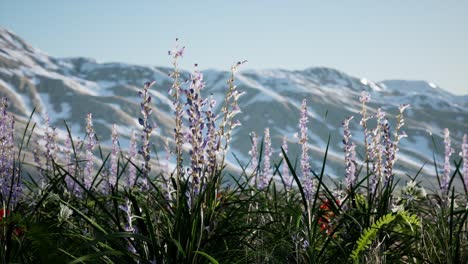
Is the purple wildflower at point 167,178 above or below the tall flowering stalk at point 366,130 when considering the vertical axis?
below

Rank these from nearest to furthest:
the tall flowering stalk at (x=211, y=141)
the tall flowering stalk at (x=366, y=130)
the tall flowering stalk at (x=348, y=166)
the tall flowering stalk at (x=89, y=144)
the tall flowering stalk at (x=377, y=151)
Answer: the tall flowering stalk at (x=211, y=141) → the tall flowering stalk at (x=377, y=151) → the tall flowering stalk at (x=366, y=130) → the tall flowering stalk at (x=348, y=166) → the tall flowering stalk at (x=89, y=144)

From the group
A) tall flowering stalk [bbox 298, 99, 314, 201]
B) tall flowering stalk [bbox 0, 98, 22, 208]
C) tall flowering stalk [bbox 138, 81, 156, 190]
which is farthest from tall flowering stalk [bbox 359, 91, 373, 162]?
tall flowering stalk [bbox 0, 98, 22, 208]

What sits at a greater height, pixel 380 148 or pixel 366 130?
pixel 366 130

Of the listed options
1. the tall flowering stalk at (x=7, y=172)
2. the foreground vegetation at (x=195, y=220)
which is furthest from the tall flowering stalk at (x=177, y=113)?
the tall flowering stalk at (x=7, y=172)

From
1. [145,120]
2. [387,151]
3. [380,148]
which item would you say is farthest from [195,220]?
[387,151]

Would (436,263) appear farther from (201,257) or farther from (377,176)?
(201,257)

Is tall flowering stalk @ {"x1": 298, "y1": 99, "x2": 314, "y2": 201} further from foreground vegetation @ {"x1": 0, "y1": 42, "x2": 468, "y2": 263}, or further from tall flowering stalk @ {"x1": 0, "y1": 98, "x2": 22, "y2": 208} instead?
tall flowering stalk @ {"x1": 0, "y1": 98, "x2": 22, "y2": 208}

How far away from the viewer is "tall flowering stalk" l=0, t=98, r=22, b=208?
416cm

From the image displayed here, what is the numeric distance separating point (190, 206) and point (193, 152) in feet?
1.42

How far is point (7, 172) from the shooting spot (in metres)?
4.56

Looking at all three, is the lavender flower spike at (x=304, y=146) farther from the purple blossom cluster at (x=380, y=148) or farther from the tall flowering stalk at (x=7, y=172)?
the tall flowering stalk at (x=7, y=172)

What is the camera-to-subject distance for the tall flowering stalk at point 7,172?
164 inches

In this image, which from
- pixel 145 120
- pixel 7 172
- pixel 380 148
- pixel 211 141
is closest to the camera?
pixel 145 120

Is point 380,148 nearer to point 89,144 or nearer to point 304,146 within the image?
point 304,146
